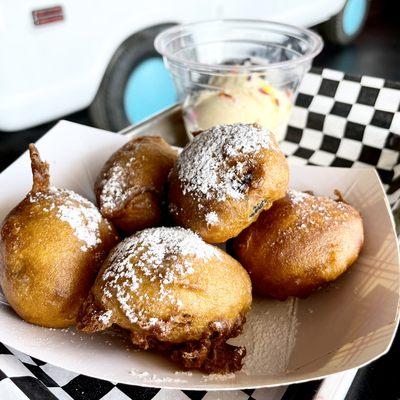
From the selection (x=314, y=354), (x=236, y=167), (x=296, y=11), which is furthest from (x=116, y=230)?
(x=296, y=11)

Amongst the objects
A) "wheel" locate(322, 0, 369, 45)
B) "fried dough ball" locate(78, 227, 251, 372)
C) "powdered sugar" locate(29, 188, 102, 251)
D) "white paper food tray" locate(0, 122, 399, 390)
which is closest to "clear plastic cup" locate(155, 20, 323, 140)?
"white paper food tray" locate(0, 122, 399, 390)

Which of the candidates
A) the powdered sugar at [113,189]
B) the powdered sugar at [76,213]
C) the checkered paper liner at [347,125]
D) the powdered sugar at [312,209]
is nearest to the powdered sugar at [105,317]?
the powdered sugar at [76,213]

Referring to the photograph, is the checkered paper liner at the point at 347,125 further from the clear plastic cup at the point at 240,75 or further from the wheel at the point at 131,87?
the wheel at the point at 131,87

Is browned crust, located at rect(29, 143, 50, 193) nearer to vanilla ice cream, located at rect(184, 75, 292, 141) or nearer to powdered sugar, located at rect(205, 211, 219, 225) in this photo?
powdered sugar, located at rect(205, 211, 219, 225)

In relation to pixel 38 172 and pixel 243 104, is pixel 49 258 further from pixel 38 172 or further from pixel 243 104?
pixel 243 104

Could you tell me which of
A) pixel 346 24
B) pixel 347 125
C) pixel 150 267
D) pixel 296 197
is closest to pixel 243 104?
pixel 347 125

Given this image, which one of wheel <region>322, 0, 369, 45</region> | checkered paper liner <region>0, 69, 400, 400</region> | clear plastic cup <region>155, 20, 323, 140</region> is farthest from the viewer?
wheel <region>322, 0, 369, 45</region>
